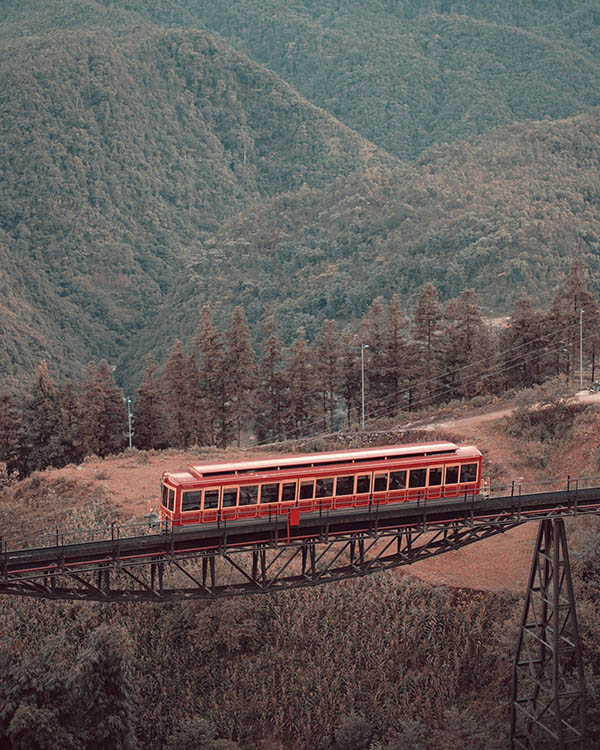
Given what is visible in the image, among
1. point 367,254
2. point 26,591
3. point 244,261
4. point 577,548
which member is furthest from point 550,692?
point 244,261

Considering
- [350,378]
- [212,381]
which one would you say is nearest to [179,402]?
[212,381]

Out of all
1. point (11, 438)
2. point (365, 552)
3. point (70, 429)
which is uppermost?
point (365, 552)

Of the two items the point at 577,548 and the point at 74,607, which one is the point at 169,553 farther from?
the point at 577,548

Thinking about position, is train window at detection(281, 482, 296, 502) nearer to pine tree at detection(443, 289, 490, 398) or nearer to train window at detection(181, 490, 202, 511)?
train window at detection(181, 490, 202, 511)

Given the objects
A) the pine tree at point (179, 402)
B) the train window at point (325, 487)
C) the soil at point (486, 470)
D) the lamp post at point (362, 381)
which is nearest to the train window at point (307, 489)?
the train window at point (325, 487)

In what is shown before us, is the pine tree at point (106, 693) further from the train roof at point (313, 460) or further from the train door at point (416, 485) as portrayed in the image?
the train door at point (416, 485)

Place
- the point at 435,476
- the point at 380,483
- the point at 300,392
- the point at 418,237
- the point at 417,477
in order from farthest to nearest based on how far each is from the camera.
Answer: the point at 418,237 → the point at 300,392 → the point at 435,476 → the point at 417,477 → the point at 380,483

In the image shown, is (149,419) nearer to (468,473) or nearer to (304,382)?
(304,382)
